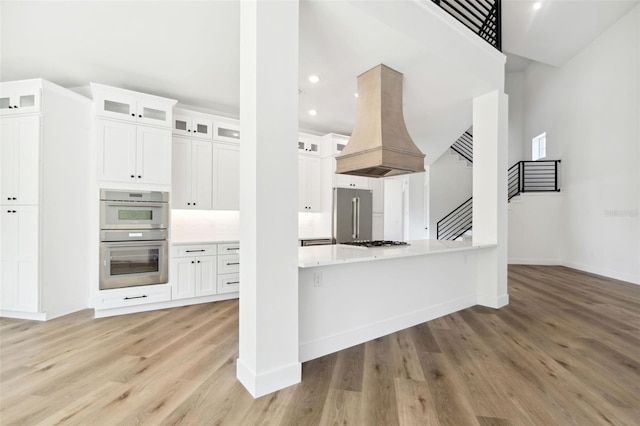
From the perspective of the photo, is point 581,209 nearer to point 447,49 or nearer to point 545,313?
point 545,313

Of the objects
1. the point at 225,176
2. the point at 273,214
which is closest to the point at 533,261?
the point at 225,176

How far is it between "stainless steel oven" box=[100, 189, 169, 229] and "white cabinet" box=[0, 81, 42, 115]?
1229 mm

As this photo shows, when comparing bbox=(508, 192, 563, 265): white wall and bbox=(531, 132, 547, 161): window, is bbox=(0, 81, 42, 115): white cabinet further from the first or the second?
bbox=(531, 132, 547, 161): window

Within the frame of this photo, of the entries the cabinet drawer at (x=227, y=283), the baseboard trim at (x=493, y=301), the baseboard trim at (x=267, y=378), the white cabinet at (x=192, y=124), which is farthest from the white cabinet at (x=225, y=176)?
the baseboard trim at (x=493, y=301)

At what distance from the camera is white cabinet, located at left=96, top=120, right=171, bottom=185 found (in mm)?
3688

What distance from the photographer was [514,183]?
7922 mm

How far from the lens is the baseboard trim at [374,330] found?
8.22ft

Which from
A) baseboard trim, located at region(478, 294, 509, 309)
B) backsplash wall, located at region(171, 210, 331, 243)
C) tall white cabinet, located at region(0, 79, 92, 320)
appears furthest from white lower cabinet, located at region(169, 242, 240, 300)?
baseboard trim, located at region(478, 294, 509, 309)

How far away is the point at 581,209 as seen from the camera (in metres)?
6.48

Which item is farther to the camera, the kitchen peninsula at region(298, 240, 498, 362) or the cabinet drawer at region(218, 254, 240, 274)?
the cabinet drawer at region(218, 254, 240, 274)

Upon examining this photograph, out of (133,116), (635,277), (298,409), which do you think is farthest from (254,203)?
(635,277)

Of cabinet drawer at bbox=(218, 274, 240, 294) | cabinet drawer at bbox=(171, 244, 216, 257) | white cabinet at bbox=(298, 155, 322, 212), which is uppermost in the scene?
white cabinet at bbox=(298, 155, 322, 212)

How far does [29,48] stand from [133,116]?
46.5 inches

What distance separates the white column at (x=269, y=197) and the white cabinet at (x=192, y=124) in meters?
2.67
